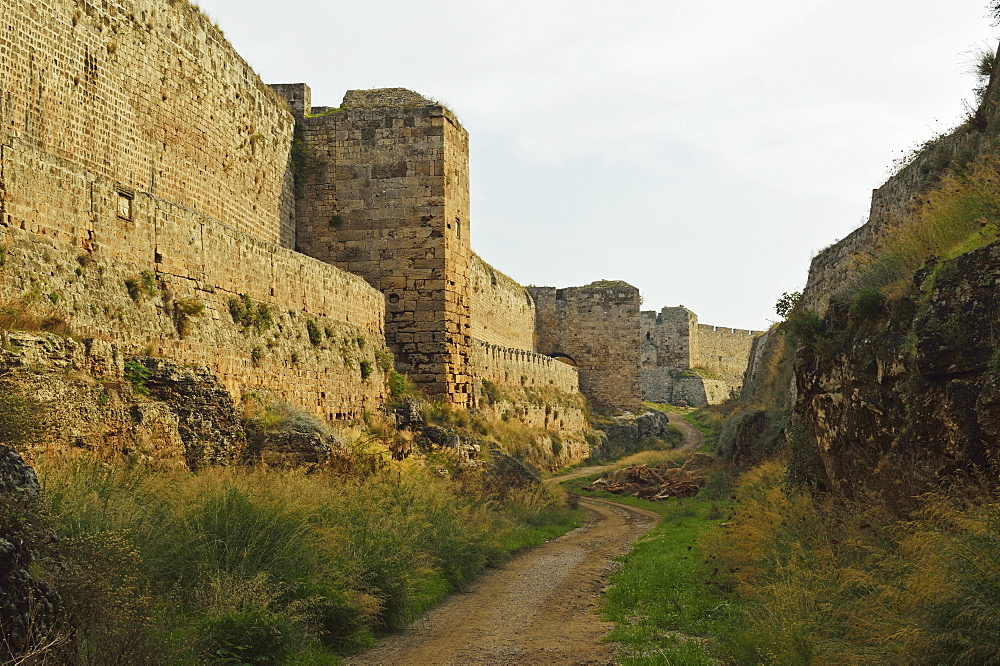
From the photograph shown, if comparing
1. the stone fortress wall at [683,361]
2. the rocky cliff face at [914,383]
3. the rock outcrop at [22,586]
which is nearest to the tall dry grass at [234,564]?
the rock outcrop at [22,586]

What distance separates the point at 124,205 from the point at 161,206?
2.87 ft

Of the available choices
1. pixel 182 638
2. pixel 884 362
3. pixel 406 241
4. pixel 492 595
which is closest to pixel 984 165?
pixel 884 362

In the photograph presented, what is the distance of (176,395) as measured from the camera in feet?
34.5

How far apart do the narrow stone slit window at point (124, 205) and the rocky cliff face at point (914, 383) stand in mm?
8514

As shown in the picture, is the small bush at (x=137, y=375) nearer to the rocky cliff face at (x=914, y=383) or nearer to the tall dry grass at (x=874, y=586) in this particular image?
the tall dry grass at (x=874, y=586)

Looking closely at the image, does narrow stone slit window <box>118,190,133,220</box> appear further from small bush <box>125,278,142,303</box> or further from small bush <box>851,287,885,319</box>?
small bush <box>851,287,885,319</box>

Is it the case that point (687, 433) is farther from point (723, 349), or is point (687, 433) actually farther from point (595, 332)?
point (723, 349)

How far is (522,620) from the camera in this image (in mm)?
8523

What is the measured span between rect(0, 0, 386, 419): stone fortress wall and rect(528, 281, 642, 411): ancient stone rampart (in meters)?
25.1

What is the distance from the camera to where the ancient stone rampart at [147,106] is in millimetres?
12281

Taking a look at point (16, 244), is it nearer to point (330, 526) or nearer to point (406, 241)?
point (330, 526)

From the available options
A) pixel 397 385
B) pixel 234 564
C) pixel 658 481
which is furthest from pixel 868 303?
pixel 658 481

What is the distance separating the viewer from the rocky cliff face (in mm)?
6855

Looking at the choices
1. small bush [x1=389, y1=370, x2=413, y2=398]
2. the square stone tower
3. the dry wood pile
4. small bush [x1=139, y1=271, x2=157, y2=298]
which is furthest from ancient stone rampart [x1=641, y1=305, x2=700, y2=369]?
small bush [x1=139, y1=271, x2=157, y2=298]
